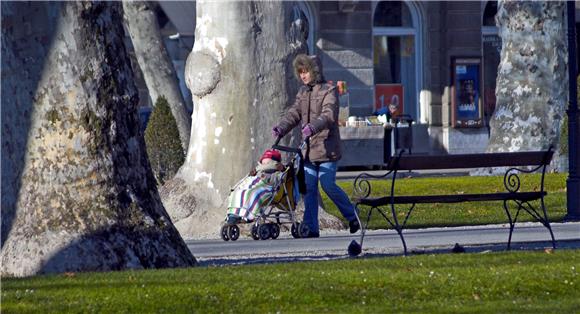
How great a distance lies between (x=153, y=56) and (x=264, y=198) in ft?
39.8

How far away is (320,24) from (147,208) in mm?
24684

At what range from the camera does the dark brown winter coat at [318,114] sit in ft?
49.3

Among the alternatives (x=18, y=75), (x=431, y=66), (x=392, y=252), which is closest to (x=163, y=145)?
(x=392, y=252)

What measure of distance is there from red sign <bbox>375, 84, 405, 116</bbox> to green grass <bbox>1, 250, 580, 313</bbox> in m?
26.6

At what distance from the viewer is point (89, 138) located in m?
11.5

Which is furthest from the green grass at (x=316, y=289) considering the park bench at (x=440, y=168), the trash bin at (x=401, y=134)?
the trash bin at (x=401, y=134)

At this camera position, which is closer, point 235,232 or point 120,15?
point 120,15

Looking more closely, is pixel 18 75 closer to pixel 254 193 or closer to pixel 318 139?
pixel 318 139

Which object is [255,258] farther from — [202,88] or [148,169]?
[202,88]

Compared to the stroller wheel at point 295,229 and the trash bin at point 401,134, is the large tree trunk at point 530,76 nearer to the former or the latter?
the trash bin at point 401,134

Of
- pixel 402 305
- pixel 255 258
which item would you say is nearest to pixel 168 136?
pixel 255 258

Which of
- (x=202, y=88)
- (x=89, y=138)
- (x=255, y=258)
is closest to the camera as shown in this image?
(x=89, y=138)

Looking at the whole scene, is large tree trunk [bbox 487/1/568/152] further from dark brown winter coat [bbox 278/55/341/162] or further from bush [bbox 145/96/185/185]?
dark brown winter coat [bbox 278/55/341/162]

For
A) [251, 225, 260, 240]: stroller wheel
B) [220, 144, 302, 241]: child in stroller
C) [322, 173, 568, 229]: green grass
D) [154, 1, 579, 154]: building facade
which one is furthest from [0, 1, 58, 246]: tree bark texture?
[154, 1, 579, 154]: building facade
